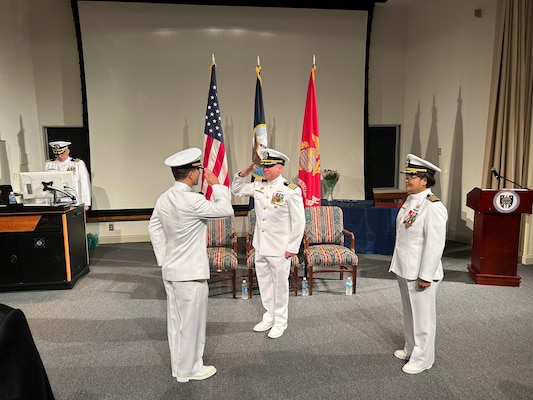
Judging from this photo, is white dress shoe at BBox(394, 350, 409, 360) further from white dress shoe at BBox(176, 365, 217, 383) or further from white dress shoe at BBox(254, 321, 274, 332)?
white dress shoe at BBox(176, 365, 217, 383)

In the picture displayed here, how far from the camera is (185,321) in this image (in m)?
2.61

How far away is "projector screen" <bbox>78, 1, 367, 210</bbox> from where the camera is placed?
21.3 feet

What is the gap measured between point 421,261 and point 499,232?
2479 millimetres

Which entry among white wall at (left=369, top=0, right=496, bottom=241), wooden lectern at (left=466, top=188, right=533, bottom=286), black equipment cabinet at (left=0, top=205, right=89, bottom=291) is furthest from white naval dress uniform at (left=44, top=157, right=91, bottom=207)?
wooden lectern at (left=466, top=188, right=533, bottom=286)

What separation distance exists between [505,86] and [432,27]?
2155mm

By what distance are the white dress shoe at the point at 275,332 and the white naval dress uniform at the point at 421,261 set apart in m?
1.06

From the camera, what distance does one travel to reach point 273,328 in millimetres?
3406

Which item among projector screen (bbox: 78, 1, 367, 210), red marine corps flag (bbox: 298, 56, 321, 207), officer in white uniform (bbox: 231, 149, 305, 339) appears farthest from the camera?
projector screen (bbox: 78, 1, 367, 210)

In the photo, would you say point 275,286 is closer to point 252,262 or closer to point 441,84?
point 252,262

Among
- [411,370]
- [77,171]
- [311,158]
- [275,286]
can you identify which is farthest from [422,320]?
[77,171]

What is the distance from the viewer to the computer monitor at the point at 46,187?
463cm

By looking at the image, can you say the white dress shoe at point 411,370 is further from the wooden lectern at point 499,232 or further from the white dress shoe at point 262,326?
the wooden lectern at point 499,232

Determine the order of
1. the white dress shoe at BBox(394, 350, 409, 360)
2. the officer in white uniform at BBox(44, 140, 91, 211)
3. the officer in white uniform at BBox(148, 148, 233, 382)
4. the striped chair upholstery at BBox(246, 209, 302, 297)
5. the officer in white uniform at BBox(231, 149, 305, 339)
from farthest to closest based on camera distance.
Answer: the officer in white uniform at BBox(44, 140, 91, 211), the striped chair upholstery at BBox(246, 209, 302, 297), the officer in white uniform at BBox(231, 149, 305, 339), the white dress shoe at BBox(394, 350, 409, 360), the officer in white uniform at BBox(148, 148, 233, 382)

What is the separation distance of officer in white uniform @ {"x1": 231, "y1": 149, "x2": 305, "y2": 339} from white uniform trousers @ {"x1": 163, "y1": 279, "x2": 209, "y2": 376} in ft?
2.77
